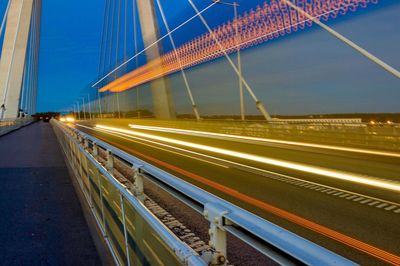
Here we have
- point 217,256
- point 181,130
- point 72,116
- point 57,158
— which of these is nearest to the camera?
point 217,256

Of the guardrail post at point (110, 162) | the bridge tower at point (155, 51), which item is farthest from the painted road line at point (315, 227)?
the bridge tower at point (155, 51)

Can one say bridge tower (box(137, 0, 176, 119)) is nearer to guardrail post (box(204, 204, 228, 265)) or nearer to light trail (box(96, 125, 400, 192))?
light trail (box(96, 125, 400, 192))

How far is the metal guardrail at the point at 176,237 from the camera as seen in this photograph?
1359 millimetres

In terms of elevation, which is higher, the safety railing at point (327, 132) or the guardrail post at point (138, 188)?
the guardrail post at point (138, 188)

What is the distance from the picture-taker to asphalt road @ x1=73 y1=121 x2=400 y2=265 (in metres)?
5.00

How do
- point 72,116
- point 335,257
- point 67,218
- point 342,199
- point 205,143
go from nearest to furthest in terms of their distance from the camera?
1. point 335,257
2. point 67,218
3. point 342,199
4. point 205,143
5. point 72,116

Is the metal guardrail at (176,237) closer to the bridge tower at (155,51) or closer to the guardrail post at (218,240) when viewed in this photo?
the guardrail post at (218,240)

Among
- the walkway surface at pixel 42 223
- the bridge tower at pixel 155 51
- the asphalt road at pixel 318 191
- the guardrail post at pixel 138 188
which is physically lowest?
the asphalt road at pixel 318 191

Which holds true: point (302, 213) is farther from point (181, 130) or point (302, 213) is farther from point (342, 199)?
point (181, 130)

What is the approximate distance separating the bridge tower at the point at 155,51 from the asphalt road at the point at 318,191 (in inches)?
468

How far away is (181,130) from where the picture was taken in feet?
69.7

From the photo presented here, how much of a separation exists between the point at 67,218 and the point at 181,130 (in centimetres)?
1524

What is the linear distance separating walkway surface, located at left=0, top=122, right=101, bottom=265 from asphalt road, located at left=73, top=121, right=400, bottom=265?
2.81 metres

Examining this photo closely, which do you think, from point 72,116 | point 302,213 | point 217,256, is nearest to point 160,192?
point 302,213
